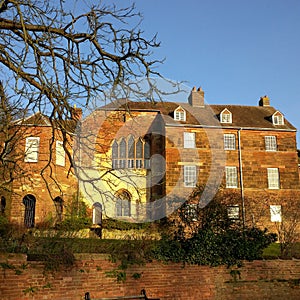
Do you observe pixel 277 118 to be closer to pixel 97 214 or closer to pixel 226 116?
pixel 226 116

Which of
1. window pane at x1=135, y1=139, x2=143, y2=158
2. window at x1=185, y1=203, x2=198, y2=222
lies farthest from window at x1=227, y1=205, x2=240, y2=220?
window pane at x1=135, y1=139, x2=143, y2=158

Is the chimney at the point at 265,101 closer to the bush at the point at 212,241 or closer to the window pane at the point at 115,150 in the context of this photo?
the window pane at the point at 115,150

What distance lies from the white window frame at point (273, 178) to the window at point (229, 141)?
11.7 feet

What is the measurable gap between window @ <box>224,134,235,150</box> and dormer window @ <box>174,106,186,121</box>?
3887 mm

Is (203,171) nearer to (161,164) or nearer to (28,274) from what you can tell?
(161,164)

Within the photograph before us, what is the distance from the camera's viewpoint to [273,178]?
3394 cm

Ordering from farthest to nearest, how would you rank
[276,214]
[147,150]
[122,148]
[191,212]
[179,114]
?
1. [122,148]
2. [147,150]
3. [179,114]
4. [276,214]
5. [191,212]

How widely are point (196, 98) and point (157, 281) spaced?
27166 millimetres

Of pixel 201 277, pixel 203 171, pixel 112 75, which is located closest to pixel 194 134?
pixel 203 171

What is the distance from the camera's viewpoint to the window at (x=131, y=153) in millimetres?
35312

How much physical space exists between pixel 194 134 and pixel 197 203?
18428 mm

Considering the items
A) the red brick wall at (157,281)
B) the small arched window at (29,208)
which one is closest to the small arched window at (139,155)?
the small arched window at (29,208)

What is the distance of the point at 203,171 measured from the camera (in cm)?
3309

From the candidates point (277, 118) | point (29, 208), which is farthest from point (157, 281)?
point (277, 118)
